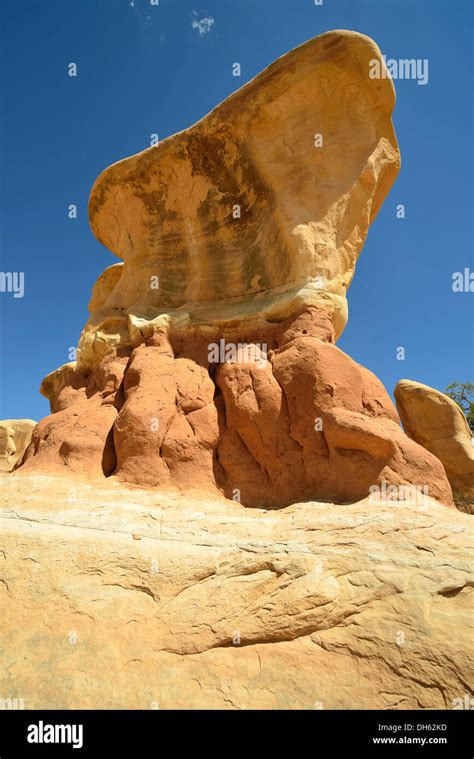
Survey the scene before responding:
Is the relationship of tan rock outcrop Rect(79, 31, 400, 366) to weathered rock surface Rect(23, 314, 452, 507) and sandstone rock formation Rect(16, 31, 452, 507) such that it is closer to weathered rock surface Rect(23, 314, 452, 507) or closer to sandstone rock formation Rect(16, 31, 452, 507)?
sandstone rock formation Rect(16, 31, 452, 507)

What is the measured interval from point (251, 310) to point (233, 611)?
161 inches

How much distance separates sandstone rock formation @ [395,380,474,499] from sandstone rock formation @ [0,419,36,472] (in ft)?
46.2

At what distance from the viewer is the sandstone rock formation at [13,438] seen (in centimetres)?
1731

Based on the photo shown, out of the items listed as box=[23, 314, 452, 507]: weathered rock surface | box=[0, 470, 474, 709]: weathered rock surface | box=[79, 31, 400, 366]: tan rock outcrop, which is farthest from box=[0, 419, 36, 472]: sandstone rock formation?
box=[0, 470, 474, 709]: weathered rock surface

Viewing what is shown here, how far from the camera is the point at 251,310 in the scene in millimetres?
6070

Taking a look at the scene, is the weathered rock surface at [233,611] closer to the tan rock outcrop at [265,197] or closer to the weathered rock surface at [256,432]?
the weathered rock surface at [256,432]

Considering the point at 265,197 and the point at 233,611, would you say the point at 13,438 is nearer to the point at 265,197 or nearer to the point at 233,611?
the point at 265,197

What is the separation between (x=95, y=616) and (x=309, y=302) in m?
4.14

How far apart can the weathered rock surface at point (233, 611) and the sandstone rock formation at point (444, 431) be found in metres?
9.21

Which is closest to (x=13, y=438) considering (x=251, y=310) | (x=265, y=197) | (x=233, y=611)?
(x=251, y=310)

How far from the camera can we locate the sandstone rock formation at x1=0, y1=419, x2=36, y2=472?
1731 centimetres

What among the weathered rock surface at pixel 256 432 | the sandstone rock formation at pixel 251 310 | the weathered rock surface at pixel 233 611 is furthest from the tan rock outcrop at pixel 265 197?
the weathered rock surface at pixel 233 611
